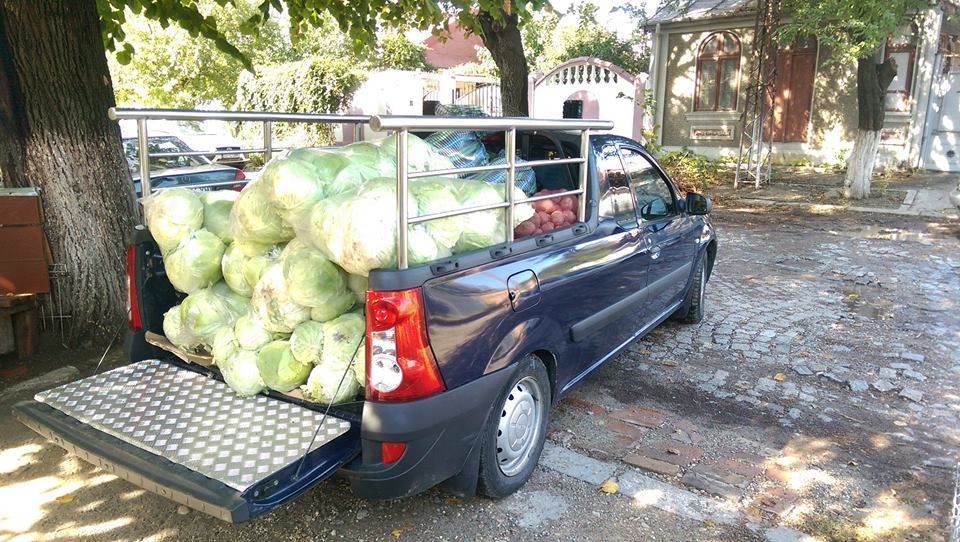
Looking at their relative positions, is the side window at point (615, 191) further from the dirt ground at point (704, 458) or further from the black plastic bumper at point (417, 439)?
the black plastic bumper at point (417, 439)

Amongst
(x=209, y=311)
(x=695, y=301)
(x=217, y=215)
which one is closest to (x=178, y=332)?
(x=209, y=311)

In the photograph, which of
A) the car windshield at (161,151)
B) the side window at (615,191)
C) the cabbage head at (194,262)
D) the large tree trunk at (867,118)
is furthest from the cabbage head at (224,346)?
the large tree trunk at (867,118)

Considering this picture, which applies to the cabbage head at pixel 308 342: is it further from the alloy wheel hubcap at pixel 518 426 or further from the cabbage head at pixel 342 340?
the alloy wheel hubcap at pixel 518 426

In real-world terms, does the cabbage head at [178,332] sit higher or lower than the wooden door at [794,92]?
lower

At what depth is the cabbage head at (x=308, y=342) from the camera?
2.97m

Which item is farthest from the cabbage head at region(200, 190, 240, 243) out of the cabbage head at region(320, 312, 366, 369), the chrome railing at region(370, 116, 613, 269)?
the chrome railing at region(370, 116, 613, 269)

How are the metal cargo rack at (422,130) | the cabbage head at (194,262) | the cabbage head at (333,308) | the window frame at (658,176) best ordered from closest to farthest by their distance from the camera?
the metal cargo rack at (422,130) → the cabbage head at (333,308) → the cabbage head at (194,262) → the window frame at (658,176)

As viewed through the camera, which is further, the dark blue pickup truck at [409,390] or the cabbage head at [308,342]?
the cabbage head at [308,342]

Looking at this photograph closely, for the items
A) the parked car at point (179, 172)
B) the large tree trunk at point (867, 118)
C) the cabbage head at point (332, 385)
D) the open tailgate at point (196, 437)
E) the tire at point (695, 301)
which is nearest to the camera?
the open tailgate at point (196, 437)

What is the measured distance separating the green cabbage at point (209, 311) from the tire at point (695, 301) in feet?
12.0

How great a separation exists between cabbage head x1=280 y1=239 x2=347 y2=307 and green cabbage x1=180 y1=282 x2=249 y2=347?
1.94 ft

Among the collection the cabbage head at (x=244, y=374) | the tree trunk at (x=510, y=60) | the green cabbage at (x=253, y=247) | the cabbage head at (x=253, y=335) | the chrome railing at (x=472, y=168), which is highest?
the tree trunk at (x=510, y=60)

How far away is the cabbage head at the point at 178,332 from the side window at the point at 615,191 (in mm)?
2370

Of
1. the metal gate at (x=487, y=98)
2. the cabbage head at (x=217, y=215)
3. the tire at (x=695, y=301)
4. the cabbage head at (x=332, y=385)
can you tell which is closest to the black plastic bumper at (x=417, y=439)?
the cabbage head at (x=332, y=385)
